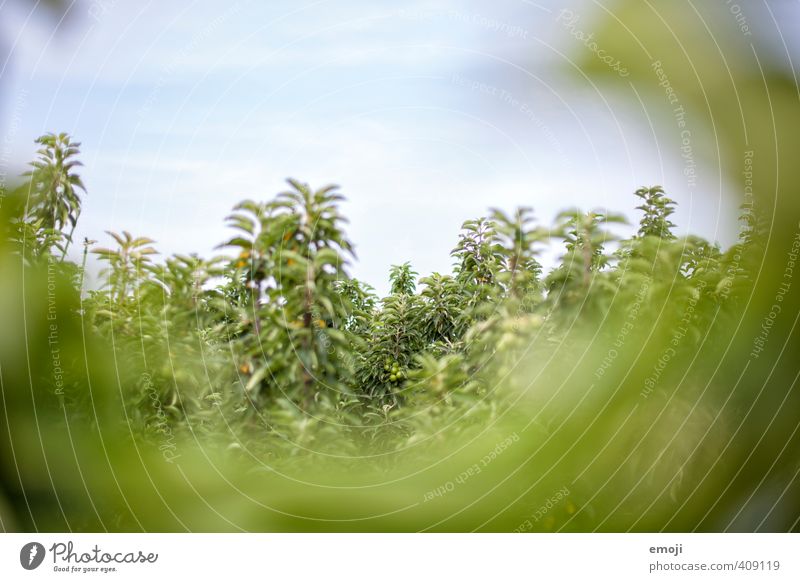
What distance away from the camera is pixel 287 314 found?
1.22m

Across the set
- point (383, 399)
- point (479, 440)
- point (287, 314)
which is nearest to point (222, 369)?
point (287, 314)

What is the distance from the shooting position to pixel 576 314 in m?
1.24

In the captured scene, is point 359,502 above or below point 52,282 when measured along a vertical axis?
below

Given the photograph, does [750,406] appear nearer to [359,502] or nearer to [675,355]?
[675,355]

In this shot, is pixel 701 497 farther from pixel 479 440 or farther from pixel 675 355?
pixel 479 440

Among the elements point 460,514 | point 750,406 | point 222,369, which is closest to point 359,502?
point 460,514

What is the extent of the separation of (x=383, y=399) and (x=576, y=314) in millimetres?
402
